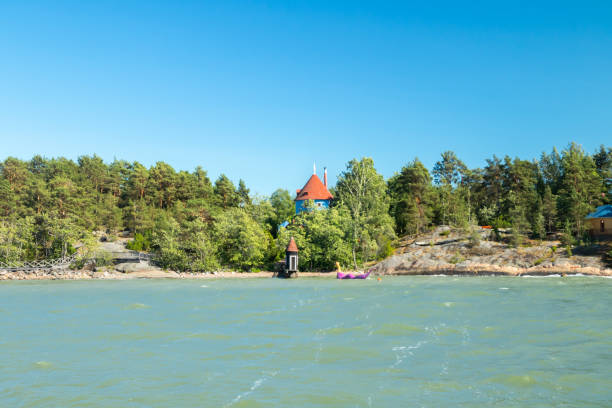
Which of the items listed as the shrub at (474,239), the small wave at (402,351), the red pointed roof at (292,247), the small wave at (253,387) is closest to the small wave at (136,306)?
the small wave at (253,387)

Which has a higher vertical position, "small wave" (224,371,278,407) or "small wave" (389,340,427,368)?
"small wave" (389,340,427,368)

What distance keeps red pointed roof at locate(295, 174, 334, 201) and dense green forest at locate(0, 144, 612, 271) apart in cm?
285

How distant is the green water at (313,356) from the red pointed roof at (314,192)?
48.0 meters

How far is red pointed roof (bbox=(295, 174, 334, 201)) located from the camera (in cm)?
6840

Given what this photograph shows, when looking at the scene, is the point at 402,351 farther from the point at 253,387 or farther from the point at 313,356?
the point at 253,387

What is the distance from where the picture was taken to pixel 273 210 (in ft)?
237

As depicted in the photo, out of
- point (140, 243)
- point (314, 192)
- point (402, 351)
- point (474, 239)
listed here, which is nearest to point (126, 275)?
point (140, 243)

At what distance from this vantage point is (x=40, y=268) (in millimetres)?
50656

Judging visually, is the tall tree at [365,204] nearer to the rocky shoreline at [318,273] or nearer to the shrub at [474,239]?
the rocky shoreline at [318,273]

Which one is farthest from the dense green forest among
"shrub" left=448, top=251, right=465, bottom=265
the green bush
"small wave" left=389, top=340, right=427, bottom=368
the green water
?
A: "small wave" left=389, top=340, right=427, bottom=368

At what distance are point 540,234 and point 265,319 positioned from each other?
158ft

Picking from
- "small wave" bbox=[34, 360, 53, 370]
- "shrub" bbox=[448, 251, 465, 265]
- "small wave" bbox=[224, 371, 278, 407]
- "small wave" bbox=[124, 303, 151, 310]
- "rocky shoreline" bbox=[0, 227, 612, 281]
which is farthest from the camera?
"shrub" bbox=[448, 251, 465, 265]

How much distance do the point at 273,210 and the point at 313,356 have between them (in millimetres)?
61268

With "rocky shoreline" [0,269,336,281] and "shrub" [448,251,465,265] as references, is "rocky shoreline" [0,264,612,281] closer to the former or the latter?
"rocky shoreline" [0,269,336,281]
